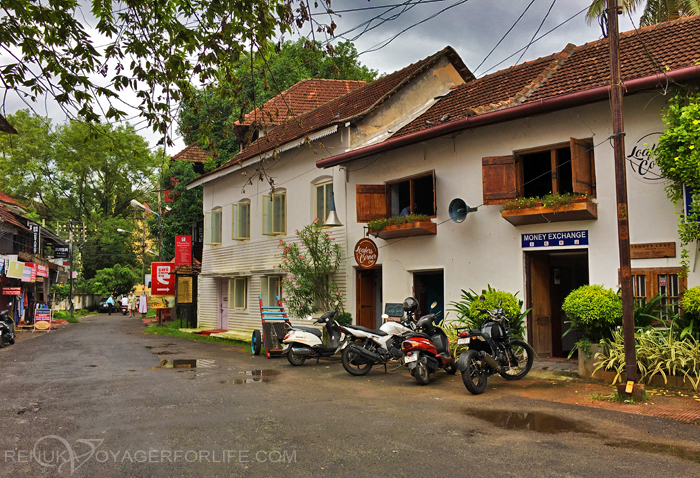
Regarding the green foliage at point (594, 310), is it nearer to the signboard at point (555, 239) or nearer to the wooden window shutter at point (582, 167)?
the signboard at point (555, 239)

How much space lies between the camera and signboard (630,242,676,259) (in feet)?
30.8

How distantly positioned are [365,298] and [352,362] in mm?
5063

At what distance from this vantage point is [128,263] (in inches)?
2126

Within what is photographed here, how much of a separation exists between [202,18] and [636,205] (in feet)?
24.6

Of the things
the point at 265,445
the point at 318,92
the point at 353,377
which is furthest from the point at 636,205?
the point at 318,92

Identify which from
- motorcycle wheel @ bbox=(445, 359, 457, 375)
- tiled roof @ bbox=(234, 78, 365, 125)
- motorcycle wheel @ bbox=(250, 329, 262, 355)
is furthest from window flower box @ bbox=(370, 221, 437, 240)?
tiled roof @ bbox=(234, 78, 365, 125)

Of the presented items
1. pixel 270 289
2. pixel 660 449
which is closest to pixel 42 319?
pixel 270 289

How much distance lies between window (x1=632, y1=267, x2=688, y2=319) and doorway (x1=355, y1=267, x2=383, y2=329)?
22.9 ft

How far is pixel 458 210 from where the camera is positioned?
12250mm

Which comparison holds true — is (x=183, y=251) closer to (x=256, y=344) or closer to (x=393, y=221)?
(x=256, y=344)

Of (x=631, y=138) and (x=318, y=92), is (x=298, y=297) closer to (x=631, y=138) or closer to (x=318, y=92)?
(x=631, y=138)

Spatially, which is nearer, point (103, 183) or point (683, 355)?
point (683, 355)

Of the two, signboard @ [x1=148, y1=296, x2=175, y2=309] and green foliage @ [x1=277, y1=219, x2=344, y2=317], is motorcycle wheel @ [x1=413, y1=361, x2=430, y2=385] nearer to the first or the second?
green foliage @ [x1=277, y1=219, x2=344, y2=317]

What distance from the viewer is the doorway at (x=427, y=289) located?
13.9 meters
